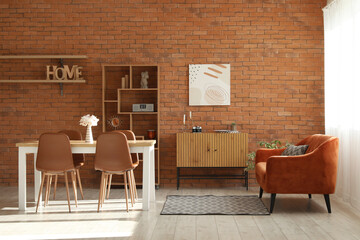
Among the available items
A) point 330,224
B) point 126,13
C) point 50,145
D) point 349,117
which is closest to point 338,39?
point 349,117

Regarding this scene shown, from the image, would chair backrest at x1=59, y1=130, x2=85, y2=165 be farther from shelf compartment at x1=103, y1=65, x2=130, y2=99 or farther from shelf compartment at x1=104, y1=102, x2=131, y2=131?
shelf compartment at x1=103, y1=65, x2=130, y2=99

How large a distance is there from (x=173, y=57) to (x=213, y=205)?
104 inches

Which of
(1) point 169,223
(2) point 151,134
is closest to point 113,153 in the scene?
(1) point 169,223

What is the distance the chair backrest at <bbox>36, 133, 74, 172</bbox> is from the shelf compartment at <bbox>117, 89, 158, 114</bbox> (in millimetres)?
1968

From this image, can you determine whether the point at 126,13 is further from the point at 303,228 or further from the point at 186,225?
the point at 303,228

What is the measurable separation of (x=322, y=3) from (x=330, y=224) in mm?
3833

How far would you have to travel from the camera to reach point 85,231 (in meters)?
3.71

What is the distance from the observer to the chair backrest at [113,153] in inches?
174

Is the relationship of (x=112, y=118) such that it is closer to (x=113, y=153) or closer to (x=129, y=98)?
(x=129, y=98)

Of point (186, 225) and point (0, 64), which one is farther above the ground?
point (0, 64)

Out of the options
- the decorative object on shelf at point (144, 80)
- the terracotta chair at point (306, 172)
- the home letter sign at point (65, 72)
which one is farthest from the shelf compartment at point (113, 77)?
the terracotta chair at point (306, 172)

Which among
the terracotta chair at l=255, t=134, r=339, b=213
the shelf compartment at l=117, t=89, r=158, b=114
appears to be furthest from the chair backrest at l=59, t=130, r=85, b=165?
the terracotta chair at l=255, t=134, r=339, b=213

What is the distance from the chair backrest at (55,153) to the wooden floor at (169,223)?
538mm

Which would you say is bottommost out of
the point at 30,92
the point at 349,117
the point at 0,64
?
the point at 349,117
